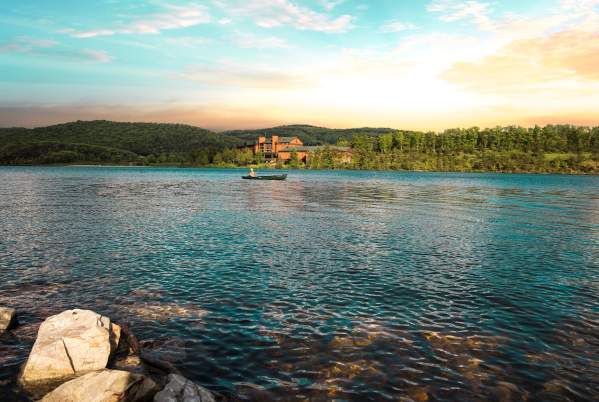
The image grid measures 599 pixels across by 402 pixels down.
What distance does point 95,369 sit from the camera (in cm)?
1207

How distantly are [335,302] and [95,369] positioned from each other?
391 inches

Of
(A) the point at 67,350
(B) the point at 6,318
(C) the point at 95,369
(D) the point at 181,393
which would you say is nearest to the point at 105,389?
(D) the point at 181,393

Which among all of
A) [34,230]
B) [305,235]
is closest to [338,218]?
[305,235]

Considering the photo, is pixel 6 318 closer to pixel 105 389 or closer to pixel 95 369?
pixel 95 369

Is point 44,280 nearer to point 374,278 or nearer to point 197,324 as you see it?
point 197,324

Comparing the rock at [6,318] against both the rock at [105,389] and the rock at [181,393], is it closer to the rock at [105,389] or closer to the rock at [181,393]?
the rock at [105,389]

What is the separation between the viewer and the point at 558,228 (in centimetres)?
4053

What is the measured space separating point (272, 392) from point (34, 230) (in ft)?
112

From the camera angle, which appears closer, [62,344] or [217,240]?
[62,344]

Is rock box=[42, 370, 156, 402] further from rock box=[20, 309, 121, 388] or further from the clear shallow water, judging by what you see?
the clear shallow water

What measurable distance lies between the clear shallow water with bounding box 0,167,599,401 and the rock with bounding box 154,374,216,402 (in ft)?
3.98

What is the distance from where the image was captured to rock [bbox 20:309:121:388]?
11703mm

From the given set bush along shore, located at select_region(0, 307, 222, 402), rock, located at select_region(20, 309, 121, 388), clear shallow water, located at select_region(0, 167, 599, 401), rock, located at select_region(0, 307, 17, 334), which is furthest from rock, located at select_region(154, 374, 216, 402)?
rock, located at select_region(0, 307, 17, 334)

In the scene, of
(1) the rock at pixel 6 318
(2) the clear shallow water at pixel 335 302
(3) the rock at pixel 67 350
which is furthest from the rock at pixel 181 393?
(1) the rock at pixel 6 318
